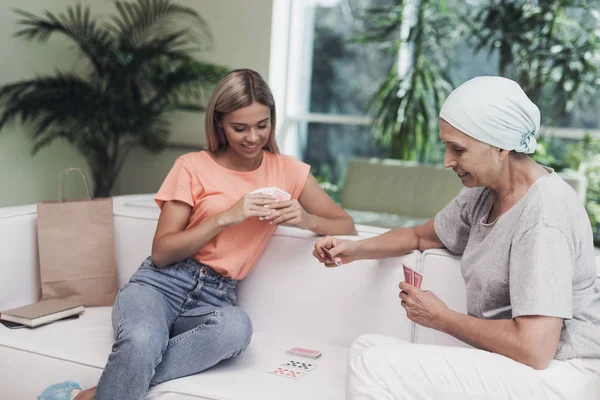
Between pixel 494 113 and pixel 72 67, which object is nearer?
pixel 494 113

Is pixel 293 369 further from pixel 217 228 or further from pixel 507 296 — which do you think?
pixel 507 296

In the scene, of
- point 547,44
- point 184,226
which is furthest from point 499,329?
point 547,44

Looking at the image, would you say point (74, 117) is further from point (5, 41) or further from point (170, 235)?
point (170, 235)

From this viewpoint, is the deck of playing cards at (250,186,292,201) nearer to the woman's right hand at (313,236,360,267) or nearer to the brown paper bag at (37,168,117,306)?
the woman's right hand at (313,236,360,267)

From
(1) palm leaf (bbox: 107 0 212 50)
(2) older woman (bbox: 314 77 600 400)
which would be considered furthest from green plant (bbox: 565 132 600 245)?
(2) older woman (bbox: 314 77 600 400)

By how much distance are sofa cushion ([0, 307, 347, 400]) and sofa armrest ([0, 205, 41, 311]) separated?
25 cm

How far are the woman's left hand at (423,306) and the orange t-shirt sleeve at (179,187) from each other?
819 millimetres

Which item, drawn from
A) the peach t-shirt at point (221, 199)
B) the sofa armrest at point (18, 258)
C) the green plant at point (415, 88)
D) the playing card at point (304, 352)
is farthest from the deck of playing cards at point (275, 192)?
the green plant at point (415, 88)

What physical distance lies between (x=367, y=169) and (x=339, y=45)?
1.92m

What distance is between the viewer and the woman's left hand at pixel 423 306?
156cm

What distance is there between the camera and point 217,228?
198cm

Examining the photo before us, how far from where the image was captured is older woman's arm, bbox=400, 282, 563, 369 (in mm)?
1416

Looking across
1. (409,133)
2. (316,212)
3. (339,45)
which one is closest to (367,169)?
(409,133)

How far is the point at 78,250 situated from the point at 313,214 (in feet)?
2.90
